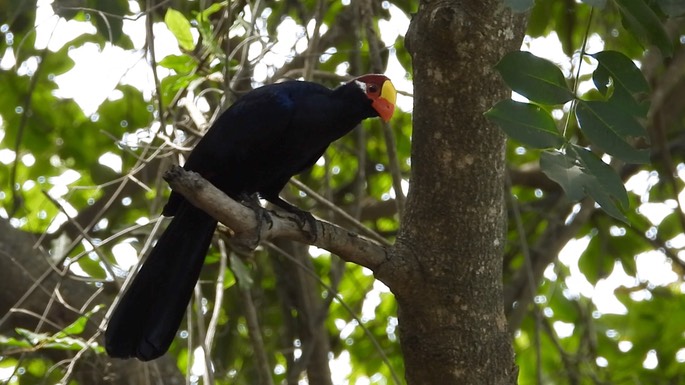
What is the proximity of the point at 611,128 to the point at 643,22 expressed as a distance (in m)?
0.19

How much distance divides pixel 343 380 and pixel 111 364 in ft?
4.46

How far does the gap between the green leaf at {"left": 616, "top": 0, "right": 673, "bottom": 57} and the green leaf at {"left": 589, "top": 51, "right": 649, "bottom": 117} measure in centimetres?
7

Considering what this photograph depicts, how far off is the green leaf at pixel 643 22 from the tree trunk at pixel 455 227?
47 centimetres

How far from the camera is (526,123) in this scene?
5.09 feet

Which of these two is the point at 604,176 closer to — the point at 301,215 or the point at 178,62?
the point at 301,215

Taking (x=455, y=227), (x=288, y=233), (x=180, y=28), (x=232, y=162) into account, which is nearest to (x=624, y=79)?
(x=455, y=227)

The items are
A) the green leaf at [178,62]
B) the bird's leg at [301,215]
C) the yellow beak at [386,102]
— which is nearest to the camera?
the bird's leg at [301,215]

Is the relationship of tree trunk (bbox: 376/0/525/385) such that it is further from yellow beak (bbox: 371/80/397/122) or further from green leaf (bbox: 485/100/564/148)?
yellow beak (bbox: 371/80/397/122)

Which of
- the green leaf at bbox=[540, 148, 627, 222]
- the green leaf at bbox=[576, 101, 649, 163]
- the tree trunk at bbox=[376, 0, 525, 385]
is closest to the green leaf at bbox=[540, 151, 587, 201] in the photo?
the green leaf at bbox=[540, 148, 627, 222]

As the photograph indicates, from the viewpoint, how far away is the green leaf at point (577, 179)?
4.75 ft

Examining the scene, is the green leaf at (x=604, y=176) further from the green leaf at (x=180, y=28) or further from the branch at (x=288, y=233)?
the green leaf at (x=180, y=28)

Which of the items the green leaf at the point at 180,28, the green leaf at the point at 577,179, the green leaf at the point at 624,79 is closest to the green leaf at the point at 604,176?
the green leaf at the point at 577,179

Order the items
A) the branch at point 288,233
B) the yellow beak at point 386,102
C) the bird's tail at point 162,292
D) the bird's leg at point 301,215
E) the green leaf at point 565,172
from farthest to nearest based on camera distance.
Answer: the yellow beak at point 386,102 < the bird's tail at point 162,292 < the bird's leg at point 301,215 < the branch at point 288,233 < the green leaf at point 565,172

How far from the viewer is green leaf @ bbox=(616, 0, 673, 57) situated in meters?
1.50
